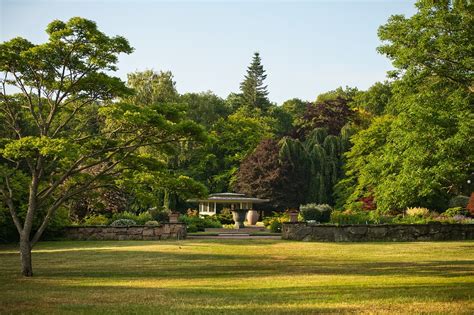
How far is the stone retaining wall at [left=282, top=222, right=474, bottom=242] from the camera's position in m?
25.8

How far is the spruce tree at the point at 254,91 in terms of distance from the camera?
70062 millimetres

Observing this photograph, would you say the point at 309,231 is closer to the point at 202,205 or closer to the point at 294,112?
the point at 202,205

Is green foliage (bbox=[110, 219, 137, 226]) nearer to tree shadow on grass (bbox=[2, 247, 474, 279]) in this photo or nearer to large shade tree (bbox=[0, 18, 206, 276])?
tree shadow on grass (bbox=[2, 247, 474, 279])

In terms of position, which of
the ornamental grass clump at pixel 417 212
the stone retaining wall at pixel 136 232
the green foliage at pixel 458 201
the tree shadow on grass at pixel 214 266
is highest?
the green foliage at pixel 458 201

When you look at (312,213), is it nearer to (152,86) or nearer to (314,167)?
(314,167)

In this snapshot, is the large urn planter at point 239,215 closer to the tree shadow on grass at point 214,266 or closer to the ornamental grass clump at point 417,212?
the ornamental grass clump at point 417,212

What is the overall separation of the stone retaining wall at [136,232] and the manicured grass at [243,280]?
558 centimetres

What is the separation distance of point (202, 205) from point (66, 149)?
3314cm

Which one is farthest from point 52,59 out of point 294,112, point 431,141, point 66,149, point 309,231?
point 294,112

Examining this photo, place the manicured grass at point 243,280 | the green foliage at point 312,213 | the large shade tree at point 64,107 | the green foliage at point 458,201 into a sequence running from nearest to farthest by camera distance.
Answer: the manicured grass at point 243,280 → the large shade tree at point 64,107 → the green foliage at point 312,213 → the green foliage at point 458,201

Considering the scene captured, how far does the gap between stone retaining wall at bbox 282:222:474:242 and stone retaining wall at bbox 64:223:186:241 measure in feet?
18.2

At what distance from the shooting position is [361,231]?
2600 centimetres

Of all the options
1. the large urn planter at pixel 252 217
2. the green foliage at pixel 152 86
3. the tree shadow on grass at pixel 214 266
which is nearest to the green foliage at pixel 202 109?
the green foliage at pixel 152 86

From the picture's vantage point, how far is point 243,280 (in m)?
12.6
